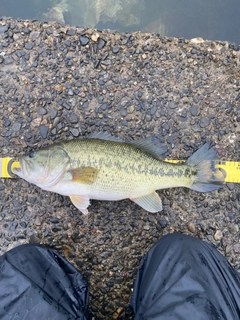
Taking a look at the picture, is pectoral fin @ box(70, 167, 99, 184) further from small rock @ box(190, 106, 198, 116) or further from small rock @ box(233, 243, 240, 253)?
small rock @ box(233, 243, 240, 253)

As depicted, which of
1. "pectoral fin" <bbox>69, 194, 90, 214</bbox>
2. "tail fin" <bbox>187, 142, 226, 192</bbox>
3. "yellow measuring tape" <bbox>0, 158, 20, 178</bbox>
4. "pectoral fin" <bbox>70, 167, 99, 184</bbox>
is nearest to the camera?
"pectoral fin" <bbox>70, 167, 99, 184</bbox>

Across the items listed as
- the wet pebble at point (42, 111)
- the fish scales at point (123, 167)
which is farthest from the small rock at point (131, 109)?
the wet pebble at point (42, 111)

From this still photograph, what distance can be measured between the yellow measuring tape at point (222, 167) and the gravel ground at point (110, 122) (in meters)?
0.07

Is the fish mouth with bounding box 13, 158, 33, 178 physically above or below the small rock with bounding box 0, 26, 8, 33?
below

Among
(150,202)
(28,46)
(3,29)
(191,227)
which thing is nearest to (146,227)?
(150,202)

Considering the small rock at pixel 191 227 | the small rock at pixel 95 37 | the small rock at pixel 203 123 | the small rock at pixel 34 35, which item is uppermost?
the small rock at pixel 34 35

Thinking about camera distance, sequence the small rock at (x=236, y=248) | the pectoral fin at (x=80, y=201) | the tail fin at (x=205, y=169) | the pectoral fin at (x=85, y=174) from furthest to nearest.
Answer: the small rock at (x=236, y=248) < the tail fin at (x=205, y=169) < the pectoral fin at (x=80, y=201) < the pectoral fin at (x=85, y=174)

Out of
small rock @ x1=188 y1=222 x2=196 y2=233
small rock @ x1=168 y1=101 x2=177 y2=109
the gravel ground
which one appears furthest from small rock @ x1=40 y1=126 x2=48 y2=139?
small rock @ x1=188 y1=222 x2=196 y2=233

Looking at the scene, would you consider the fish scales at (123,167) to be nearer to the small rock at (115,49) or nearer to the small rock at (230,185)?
the small rock at (230,185)

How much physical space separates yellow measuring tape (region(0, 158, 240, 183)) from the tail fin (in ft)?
0.49

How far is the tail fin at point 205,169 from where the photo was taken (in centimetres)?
293

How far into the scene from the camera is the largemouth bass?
271 centimetres

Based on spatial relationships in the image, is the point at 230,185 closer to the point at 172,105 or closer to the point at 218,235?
the point at 218,235

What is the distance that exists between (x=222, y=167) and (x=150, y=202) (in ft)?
2.70
